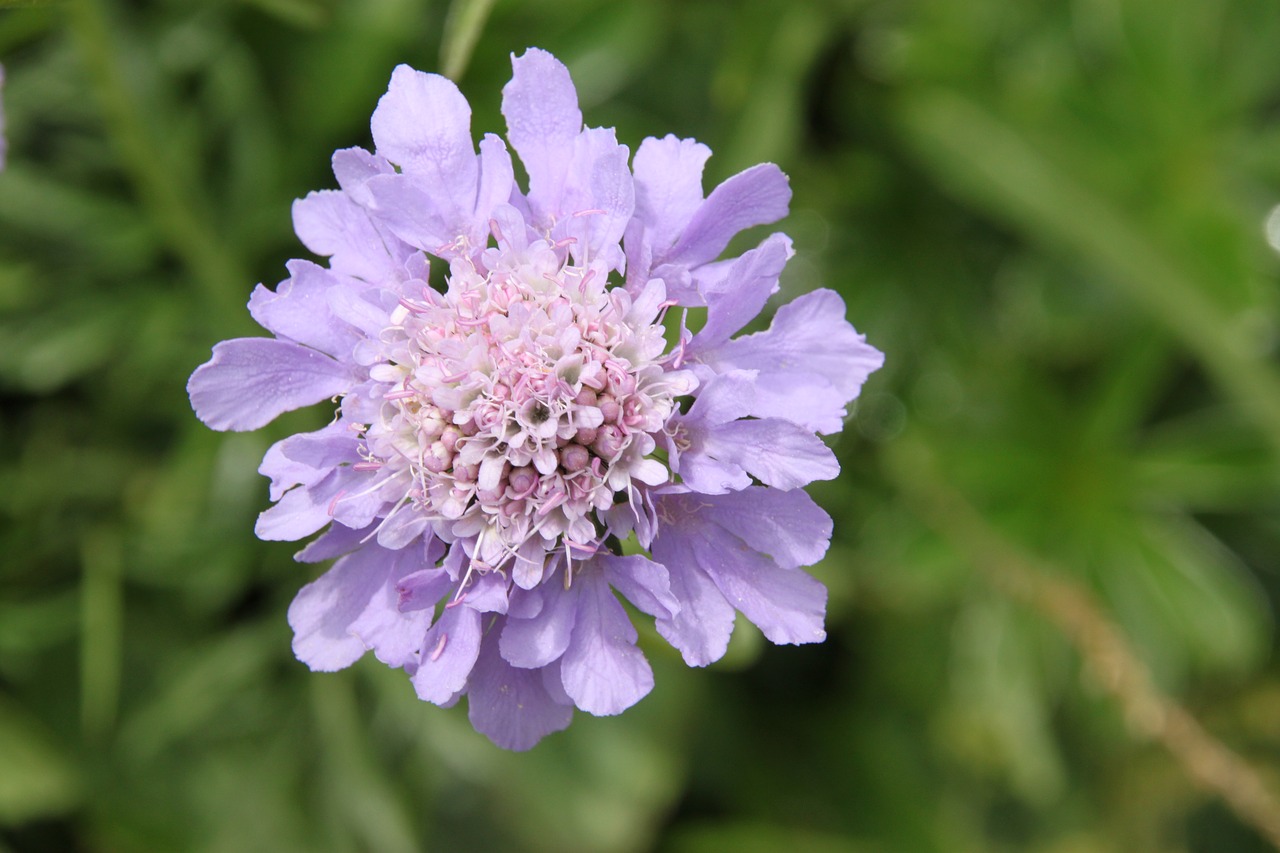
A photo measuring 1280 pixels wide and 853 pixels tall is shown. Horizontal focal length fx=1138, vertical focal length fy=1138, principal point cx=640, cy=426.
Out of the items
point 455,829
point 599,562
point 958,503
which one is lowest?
point 455,829

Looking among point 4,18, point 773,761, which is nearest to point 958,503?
point 773,761

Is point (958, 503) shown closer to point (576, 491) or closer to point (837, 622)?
point (837, 622)

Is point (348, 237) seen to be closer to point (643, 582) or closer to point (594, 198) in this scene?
point (594, 198)

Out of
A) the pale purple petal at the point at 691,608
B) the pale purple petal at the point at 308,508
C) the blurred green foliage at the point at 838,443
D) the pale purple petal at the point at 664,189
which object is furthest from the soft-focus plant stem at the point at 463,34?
the blurred green foliage at the point at 838,443

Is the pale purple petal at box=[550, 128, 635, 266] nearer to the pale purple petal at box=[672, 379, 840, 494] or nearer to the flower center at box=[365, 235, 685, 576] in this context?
the flower center at box=[365, 235, 685, 576]

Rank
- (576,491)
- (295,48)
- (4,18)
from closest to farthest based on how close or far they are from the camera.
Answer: (576,491) < (4,18) < (295,48)

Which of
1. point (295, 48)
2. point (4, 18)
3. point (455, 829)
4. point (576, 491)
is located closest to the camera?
point (576, 491)
